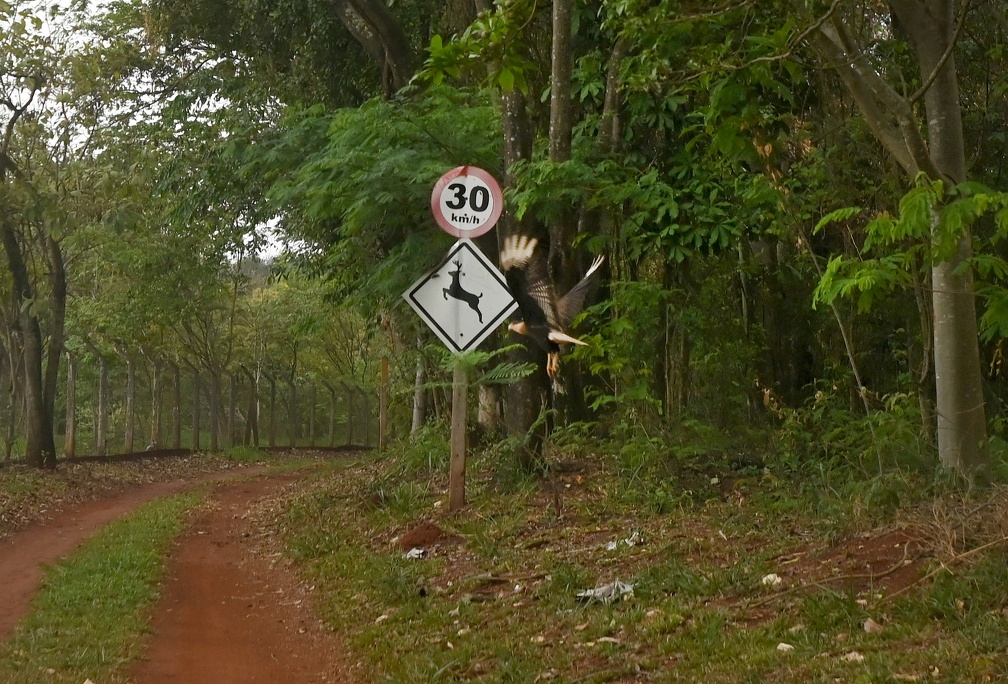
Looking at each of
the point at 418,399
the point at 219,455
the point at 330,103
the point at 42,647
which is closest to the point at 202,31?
the point at 330,103

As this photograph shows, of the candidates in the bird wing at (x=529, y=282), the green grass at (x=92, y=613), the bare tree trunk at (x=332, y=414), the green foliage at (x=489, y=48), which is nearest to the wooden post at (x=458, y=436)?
the bird wing at (x=529, y=282)

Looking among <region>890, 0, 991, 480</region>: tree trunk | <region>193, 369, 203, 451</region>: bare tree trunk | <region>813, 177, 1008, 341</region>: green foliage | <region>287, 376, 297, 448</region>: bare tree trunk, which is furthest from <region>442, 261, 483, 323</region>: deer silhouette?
<region>287, 376, 297, 448</region>: bare tree trunk

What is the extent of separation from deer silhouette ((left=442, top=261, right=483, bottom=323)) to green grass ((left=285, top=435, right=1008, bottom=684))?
1869mm

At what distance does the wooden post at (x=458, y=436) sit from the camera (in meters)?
9.48

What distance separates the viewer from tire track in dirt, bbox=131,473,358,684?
646 cm

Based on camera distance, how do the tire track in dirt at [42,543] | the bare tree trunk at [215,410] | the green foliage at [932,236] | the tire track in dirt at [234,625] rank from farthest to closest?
the bare tree trunk at [215,410] < the tire track in dirt at [42,543] < the tire track in dirt at [234,625] < the green foliage at [932,236]

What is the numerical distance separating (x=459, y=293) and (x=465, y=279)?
13cm

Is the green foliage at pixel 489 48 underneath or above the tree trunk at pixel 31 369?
above

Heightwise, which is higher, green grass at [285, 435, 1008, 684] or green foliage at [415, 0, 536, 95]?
green foliage at [415, 0, 536, 95]

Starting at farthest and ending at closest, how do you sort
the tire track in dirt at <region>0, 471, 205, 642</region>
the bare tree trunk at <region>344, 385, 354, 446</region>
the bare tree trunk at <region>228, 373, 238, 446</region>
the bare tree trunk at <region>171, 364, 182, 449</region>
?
the bare tree trunk at <region>344, 385, 354, 446</region>, the bare tree trunk at <region>228, 373, 238, 446</region>, the bare tree trunk at <region>171, 364, 182, 449</region>, the tire track in dirt at <region>0, 471, 205, 642</region>

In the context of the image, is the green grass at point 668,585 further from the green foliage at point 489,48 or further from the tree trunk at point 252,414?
the tree trunk at point 252,414

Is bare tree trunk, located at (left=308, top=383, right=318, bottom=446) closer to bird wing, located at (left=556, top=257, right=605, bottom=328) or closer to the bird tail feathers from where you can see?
bird wing, located at (left=556, top=257, right=605, bottom=328)

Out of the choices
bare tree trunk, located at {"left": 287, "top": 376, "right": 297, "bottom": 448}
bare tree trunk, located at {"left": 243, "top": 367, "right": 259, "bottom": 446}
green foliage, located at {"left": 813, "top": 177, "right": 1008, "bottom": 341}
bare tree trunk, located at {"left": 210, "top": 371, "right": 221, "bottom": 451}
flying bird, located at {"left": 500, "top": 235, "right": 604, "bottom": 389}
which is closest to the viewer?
green foliage, located at {"left": 813, "top": 177, "right": 1008, "bottom": 341}

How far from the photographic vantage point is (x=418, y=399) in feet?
66.9
